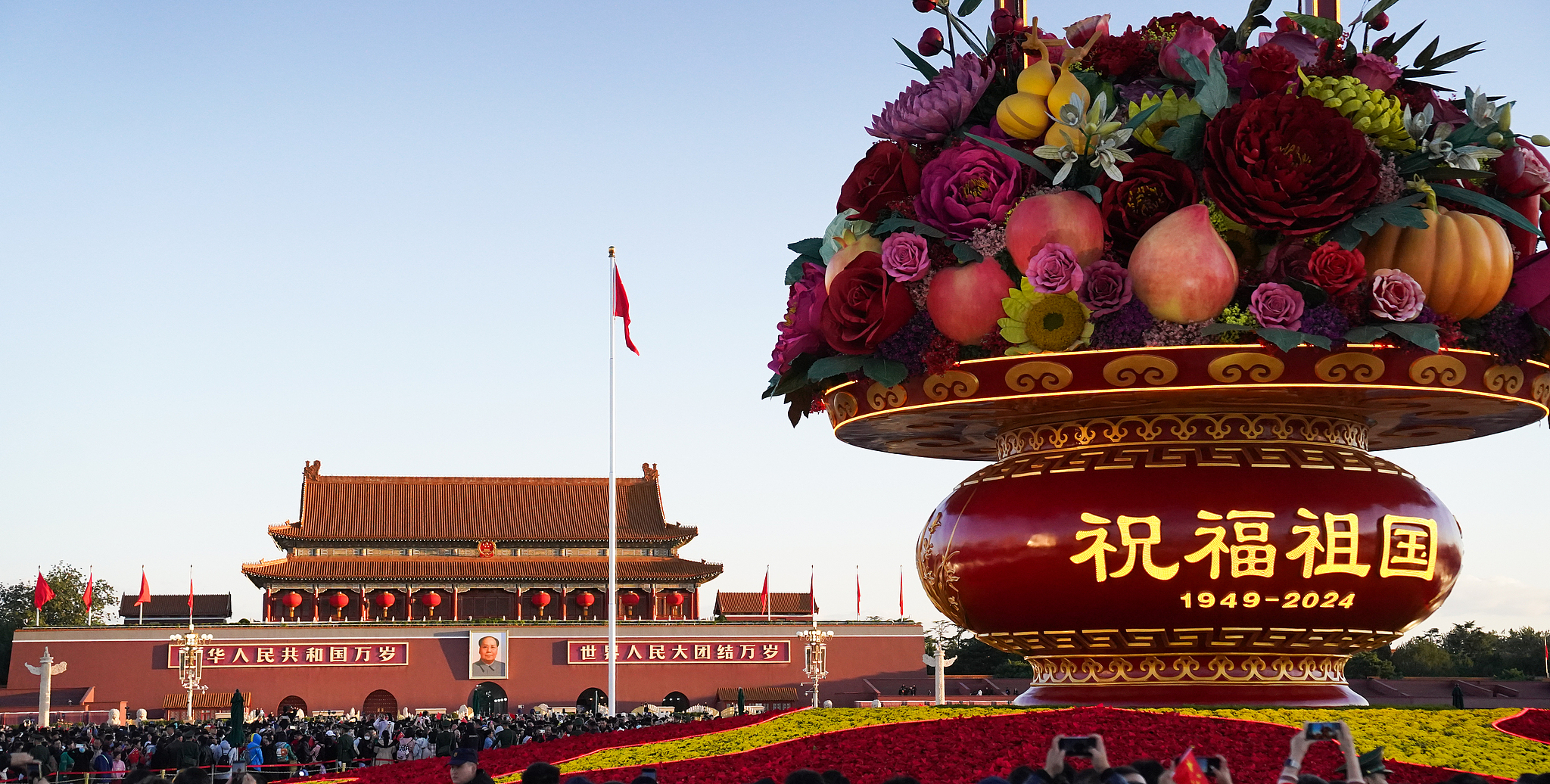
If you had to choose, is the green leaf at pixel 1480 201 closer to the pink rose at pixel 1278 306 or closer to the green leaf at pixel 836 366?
the pink rose at pixel 1278 306

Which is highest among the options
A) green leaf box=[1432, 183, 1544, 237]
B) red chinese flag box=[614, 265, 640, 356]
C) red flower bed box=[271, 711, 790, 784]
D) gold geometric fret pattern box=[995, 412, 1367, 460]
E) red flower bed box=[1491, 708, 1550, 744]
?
red chinese flag box=[614, 265, 640, 356]

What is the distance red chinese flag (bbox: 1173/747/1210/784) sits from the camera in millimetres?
4133

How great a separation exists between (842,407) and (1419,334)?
2.88 meters

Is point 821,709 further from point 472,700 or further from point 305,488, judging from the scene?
point 305,488

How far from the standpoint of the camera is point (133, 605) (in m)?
58.9

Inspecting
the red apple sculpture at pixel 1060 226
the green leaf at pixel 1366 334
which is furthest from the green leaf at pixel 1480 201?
the red apple sculpture at pixel 1060 226

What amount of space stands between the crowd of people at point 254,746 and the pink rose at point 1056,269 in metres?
10.4

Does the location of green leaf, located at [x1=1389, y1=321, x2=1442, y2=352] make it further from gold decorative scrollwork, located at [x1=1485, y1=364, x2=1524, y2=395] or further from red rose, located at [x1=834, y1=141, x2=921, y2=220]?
red rose, located at [x1=834, y1=141, x2=921, y2=220]

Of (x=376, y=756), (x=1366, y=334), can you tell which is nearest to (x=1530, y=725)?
(x=1366, y=334)

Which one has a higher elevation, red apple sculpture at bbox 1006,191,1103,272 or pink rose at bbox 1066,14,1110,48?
pink rose at bbox 1066,14,1110,48

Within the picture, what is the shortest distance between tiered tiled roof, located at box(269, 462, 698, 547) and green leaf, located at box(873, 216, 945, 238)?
5230 centimetres

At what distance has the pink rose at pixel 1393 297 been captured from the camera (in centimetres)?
633

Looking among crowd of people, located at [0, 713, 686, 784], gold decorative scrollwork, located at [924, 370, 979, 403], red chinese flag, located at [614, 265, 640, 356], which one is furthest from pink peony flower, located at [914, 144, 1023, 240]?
red chinese flag, located at [614, 265, 640, 356]

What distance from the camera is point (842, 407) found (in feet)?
25.7
